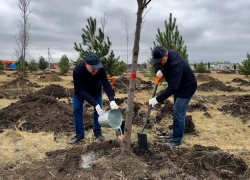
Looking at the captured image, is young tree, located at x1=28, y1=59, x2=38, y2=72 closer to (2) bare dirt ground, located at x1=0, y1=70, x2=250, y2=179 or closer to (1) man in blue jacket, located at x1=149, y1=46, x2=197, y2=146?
(2) bare dirt ground, located at x1=0, y1=70, x2=250, y2=179

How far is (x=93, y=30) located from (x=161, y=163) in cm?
930

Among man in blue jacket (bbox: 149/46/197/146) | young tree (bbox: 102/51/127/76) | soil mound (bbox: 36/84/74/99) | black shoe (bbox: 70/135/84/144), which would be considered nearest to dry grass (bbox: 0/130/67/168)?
black shoe (bbox: 70/135/84/144)

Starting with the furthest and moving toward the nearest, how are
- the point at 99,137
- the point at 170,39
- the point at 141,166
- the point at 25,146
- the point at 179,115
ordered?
the point at 170,39 < the point at 99,137 < the point at 25,146 < the point at 179,115 < the point at 141,166

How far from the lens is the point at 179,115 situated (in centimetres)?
344

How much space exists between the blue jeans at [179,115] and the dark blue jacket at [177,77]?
0.26ft

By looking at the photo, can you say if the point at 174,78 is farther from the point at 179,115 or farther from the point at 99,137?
the point at 99,137

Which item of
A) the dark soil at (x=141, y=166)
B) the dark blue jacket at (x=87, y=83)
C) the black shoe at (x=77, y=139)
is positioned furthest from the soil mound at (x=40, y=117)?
the dark soil at (x=141, y=166)

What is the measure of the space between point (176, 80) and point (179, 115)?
0.66m

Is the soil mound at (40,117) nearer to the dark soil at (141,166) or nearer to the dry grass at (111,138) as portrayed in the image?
the dry grass at (111,138)

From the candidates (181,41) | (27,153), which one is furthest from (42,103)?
(181,41)

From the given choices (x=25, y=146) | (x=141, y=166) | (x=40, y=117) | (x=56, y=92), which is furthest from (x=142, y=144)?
(x=56, y=92)

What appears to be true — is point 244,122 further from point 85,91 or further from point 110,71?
point 110,71

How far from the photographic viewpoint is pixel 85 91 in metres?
3.45

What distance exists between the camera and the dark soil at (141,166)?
8.22 ft
